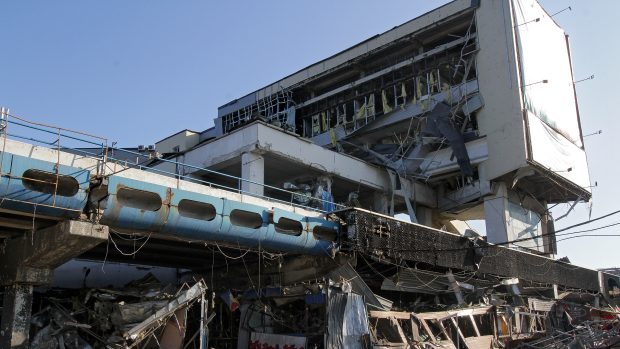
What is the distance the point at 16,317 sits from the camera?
1443cm

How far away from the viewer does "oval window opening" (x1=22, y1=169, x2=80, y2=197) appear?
13.5 m

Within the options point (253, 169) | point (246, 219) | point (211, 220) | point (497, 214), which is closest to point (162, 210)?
point (211, 220)

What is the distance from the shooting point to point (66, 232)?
14.1 metres

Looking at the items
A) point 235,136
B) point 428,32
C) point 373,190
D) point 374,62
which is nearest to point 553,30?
point 428,32

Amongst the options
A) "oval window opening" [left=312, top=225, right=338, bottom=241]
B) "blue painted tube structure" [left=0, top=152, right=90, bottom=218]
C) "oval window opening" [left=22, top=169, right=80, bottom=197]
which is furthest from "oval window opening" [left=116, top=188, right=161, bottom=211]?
"oval window opening" [left=312, top=225, right=338, bottom=241]

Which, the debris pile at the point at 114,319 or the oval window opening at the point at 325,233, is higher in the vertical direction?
the oval window opening at the point at 325,233

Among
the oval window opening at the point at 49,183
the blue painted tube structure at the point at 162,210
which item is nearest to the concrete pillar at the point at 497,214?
the blue painted tube structure at the point at 162,210

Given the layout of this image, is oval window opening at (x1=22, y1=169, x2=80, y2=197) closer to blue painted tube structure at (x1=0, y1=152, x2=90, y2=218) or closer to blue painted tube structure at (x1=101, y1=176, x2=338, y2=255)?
blue painted tube structure at (x1=0, y1=152, x2=90, y2=218)

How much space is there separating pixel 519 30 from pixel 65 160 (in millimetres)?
28963

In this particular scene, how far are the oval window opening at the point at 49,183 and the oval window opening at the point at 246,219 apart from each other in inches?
201

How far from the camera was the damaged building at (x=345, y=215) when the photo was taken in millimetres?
15234

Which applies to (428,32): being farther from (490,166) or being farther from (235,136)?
(235,136)

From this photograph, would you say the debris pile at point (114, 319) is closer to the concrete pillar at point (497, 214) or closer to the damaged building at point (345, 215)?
the damaged building at point (345, 215)

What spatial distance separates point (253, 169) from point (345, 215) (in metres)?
7.93
